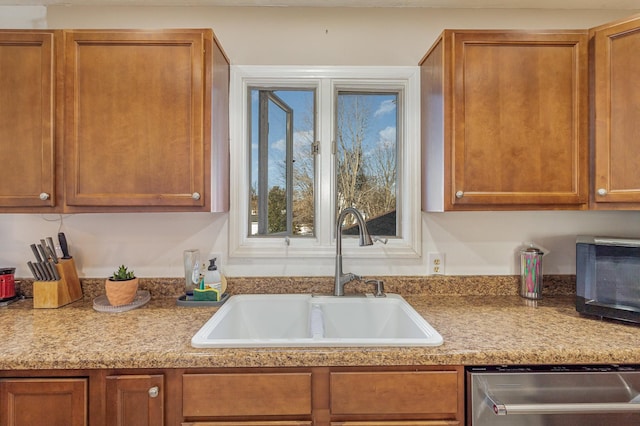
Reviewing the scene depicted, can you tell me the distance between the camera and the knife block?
1518 millimetres

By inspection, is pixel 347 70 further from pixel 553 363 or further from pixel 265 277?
pixel 553 363

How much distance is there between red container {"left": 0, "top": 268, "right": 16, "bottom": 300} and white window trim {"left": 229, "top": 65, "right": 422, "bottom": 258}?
3.31 ft

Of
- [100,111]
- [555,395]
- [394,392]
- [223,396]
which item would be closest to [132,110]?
[100,111]

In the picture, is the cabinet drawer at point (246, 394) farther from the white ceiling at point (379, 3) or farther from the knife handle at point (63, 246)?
the white ceiling at point (379, 3)

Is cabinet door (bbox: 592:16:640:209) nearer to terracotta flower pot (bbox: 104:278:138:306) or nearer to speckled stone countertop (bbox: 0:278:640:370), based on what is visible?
speckled stone countertop (bbox: 0:278:640:370)

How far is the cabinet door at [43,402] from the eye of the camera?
1.07 meters

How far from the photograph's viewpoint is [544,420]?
3.57 feet

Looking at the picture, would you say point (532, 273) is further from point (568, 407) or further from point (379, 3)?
point (379, 3)

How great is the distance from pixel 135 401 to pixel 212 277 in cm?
62

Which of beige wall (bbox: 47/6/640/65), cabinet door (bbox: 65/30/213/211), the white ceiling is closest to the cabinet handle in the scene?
cabinet door (bbox: 65/30/213/211)

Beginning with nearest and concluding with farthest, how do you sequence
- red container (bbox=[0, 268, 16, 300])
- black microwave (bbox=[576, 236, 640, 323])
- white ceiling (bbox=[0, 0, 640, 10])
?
1. black microwave (bbox=[576, 236, 640, 323])
2. red container (bbox=[0, 268, 16, 300])
3. white ceiling (bbox=[0, 0, 640, 10])

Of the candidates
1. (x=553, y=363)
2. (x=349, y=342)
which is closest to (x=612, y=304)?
(x=553, y=363)

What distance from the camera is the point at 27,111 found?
4.62ft

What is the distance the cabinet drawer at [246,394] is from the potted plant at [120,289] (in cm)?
65
